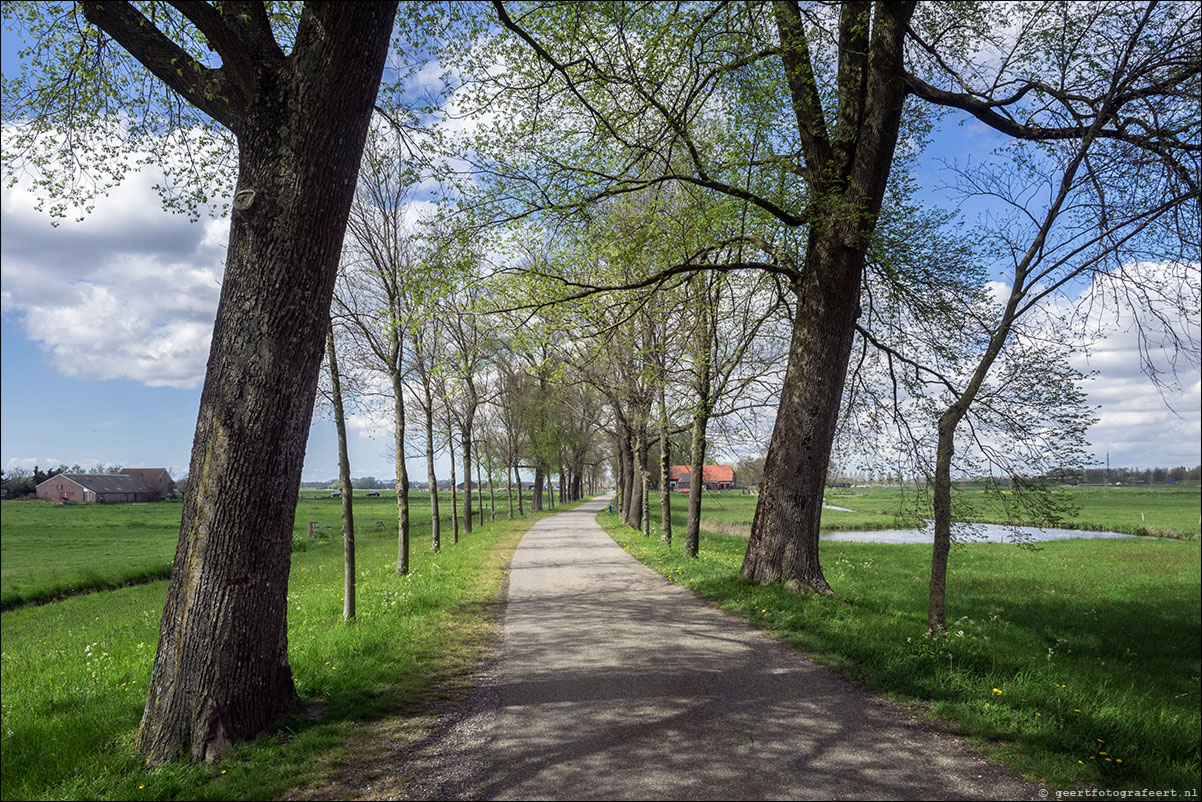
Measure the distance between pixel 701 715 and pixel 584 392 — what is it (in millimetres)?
21427

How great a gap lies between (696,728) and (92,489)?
8473 cm

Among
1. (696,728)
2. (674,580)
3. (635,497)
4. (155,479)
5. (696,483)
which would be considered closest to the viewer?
(696,728)

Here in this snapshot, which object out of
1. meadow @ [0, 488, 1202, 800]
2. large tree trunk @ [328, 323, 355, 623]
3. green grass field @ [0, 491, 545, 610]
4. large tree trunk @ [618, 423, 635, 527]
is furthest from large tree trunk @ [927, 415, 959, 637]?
green grass field @ [0, 491, 545, 610]

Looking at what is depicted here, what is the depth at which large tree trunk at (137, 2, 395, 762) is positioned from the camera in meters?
4.82

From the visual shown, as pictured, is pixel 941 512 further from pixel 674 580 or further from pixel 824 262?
pixel 674 580

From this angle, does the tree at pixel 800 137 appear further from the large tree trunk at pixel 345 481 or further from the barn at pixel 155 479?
the barn at pixel 155 479

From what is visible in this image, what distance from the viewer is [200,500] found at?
4.92m

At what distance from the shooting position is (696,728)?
486 centimetres

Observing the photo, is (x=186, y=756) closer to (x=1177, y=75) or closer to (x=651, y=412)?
(x=1177, y=75)

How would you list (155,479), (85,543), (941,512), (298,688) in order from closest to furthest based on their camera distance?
(298,688) → (941,512) → (85,543) → (155,479)

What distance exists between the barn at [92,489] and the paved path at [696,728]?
3162 inches

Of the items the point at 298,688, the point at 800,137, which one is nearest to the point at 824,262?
the point at 800,137

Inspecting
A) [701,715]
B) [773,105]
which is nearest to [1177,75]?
[773,105]

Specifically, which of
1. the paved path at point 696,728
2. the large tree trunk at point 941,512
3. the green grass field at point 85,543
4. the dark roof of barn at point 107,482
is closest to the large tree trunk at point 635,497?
the green grass field at point 85,543
